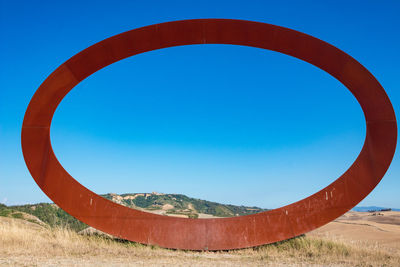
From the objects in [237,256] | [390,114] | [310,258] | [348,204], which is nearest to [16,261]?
[237,256]

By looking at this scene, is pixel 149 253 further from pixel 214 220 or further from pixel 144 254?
pixel 214 220

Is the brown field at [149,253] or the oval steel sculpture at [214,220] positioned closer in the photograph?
the brown field at [149,253]

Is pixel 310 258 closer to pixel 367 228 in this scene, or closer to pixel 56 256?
A: pixel 56 256

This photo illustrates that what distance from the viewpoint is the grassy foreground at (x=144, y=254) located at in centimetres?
742

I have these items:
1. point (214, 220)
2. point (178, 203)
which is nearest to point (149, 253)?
point (214, 220)

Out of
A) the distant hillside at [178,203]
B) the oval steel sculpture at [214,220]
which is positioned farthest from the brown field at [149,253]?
the distant hillside at [178,203]

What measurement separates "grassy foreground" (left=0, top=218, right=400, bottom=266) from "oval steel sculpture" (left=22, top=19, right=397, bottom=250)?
52 centimetres

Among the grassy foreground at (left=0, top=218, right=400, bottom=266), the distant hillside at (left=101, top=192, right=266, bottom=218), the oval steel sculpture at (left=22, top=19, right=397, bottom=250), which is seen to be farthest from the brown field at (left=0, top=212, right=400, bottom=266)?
the distant hillside at (left=101, top=192, right=266, bottom=218)

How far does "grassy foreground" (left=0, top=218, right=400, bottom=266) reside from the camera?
742cm

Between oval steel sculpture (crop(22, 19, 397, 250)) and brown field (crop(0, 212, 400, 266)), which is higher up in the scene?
oval steel sculpture (crop(22, 19, 397, 250))

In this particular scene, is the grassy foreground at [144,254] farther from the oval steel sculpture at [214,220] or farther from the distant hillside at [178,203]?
the distant hillside at [178,203]

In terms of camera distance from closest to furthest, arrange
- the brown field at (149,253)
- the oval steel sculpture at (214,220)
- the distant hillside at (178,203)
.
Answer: the brown field at (149,253) → the oval steel sculpture at (214,220) → the distant hillside at (178,203)

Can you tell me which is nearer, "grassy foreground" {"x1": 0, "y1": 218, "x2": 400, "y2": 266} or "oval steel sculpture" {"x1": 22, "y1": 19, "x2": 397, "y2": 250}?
"grassy foreground" {"x1": 0, "y1": 218, "x2": 400, "y2": 266}

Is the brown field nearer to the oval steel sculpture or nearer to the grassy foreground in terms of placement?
the grassy foreground
